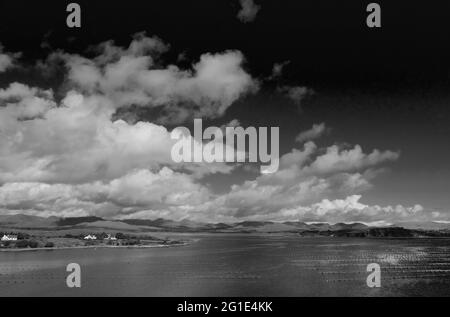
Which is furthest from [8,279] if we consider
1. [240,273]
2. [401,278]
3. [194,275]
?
[401,278]

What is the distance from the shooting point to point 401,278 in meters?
120

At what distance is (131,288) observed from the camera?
104 metres
